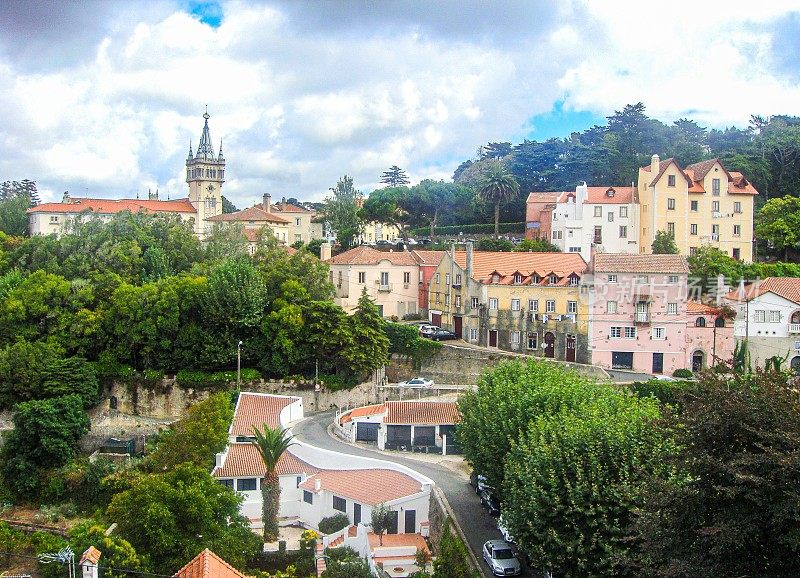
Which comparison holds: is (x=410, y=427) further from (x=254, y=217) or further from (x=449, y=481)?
(x=254, y=217)

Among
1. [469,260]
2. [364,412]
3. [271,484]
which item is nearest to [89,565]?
[271,484]

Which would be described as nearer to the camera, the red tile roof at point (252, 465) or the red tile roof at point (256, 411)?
the red tile roof at point (252, 465)

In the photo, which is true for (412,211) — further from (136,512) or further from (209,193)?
(136,512)

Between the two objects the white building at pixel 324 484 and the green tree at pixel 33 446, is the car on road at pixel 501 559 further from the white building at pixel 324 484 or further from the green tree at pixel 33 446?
the green tree at pixel 33 446

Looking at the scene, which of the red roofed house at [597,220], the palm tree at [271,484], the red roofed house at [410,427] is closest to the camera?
the palm tree at [271,484]

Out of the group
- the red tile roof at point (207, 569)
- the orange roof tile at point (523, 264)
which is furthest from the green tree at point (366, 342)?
the red tile roof at point (207, 569)

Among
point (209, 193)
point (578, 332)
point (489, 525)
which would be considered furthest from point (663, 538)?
point (209, 193)
